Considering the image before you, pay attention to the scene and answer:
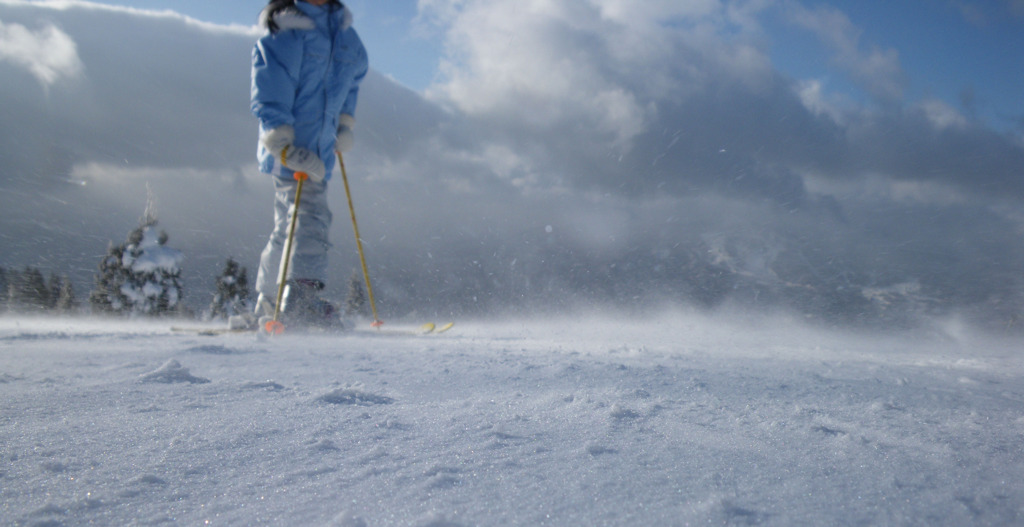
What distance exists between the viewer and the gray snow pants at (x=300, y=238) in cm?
396

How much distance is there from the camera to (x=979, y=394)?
177 centimetres

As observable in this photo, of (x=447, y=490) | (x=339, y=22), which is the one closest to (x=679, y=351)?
(x=447, y=490)

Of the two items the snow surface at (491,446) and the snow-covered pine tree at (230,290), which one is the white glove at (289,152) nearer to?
the snow surface at (491,446)

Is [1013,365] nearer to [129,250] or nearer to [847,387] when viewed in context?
[847,387]

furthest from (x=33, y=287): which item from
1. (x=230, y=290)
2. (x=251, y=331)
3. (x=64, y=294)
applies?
(x=251, y=331)

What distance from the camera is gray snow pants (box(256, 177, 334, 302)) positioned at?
396cm

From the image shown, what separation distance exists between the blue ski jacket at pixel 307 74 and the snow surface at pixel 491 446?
7.27 ft

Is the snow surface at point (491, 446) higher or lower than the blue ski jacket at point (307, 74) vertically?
lower

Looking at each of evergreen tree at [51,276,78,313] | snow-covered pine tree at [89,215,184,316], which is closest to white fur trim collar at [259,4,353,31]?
snow-covered pine tree at [89,215,184,316]

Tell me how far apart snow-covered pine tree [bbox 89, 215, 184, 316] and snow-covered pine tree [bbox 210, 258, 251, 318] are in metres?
3.04

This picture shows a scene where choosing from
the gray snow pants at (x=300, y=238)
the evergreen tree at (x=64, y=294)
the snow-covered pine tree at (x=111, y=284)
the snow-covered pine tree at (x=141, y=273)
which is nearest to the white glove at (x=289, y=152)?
the gray snow pants at (x=300, y=238)

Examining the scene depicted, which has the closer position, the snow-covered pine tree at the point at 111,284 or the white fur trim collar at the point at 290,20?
the white fur trim collar at the point at 290,20

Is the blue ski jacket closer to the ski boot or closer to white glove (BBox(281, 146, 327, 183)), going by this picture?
white glove (BBox(281, 146, 327, 183))

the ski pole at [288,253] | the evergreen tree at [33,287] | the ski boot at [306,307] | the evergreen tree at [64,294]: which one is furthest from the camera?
the evergreen tree at [64,294]
